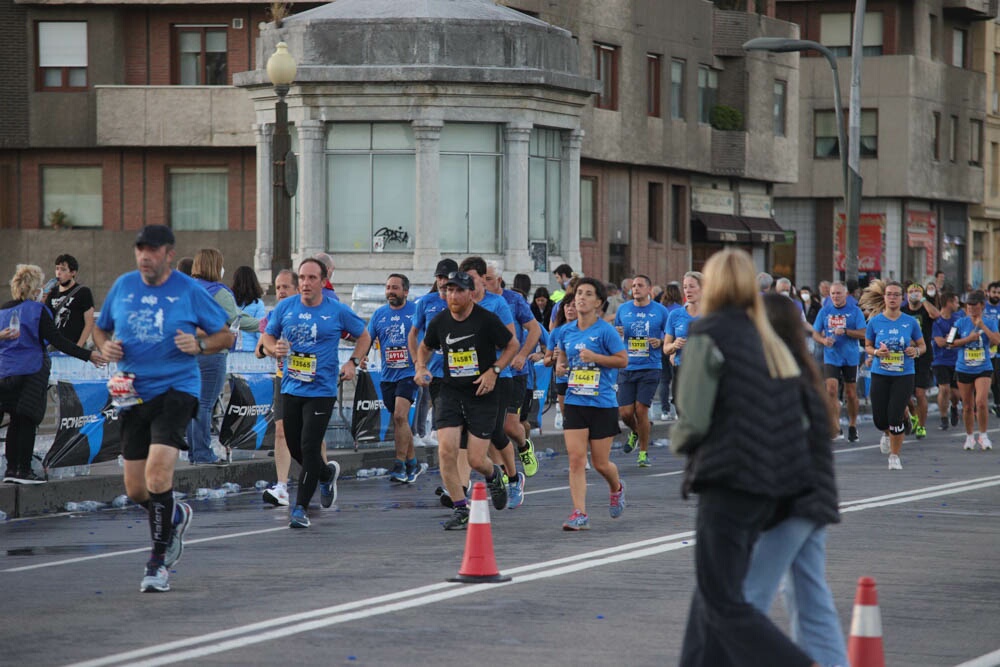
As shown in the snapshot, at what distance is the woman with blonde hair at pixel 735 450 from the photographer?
6.21 meters

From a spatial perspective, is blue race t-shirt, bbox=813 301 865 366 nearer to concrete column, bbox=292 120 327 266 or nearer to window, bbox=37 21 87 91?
concrete column, bbox=292 120 327 266

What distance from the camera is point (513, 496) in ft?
47.2

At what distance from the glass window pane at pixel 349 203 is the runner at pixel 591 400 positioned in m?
16.1

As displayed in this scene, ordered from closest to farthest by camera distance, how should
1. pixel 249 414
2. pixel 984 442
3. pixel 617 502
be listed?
pixel 617 502
pixel 249 414
pixel 984 442

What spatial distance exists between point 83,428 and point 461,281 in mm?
4080

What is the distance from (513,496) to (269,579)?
4.31 meters

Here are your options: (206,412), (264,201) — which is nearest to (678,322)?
(206,412)

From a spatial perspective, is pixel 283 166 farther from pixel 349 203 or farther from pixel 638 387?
pixel 638 387

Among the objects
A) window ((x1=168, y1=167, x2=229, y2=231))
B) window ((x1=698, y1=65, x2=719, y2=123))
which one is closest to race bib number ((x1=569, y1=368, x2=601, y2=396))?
window ((x1=168, y1=167, x2=229, y2=231))

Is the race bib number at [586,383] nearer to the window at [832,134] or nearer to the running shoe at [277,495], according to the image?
the running shoe at [277,495]

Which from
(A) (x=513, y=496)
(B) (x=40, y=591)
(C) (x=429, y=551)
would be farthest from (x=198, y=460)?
(B) (x=40, y=591)

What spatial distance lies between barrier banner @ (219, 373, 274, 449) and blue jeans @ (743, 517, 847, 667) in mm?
10791

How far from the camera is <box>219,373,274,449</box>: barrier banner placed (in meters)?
17.0

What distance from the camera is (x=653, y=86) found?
1767 inches
